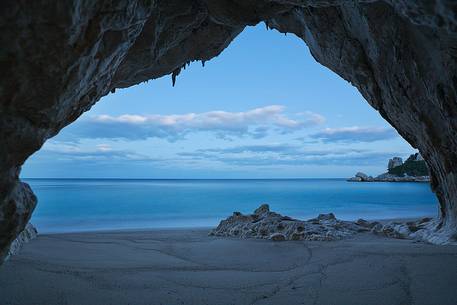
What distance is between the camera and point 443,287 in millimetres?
3973

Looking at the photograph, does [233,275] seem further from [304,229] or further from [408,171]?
[408,171]

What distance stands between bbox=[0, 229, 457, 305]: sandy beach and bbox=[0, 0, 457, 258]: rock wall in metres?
1.66

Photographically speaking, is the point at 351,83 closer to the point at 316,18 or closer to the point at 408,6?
the point at 316,18

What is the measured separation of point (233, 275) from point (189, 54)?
4.07 metres

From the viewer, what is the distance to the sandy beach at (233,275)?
388 centimetres

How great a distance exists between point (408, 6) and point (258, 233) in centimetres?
681

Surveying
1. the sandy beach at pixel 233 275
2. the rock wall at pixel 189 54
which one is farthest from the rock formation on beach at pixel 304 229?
the rock wall at pixel 189 54

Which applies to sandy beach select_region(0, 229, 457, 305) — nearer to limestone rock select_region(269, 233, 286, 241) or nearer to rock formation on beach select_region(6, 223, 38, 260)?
rock formation on beach select_region(6, 223, 38, 260)

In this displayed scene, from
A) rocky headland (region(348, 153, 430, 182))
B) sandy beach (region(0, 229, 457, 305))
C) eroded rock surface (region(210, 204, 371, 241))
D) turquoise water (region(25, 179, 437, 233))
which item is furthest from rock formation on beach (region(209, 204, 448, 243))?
rocky headland (region(348, 153, 430, 182))

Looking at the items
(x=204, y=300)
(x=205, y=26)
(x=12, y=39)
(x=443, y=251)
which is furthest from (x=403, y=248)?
(x=12, y=39)

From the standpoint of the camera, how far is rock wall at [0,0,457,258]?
2422 millimetres

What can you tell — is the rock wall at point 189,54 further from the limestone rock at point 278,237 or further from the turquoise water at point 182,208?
the turquoise water at point 182,208

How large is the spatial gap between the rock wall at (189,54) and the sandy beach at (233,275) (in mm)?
1660

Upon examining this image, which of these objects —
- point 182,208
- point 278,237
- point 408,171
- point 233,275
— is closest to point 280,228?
point 278,237
